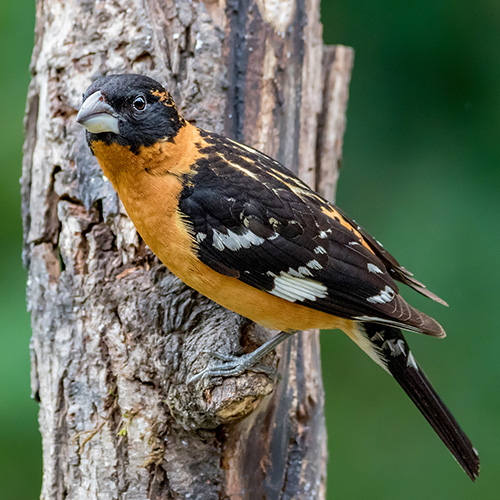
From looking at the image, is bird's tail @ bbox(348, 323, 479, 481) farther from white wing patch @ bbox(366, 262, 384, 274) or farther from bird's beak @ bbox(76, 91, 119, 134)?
bird's beak @ bbox(76, 91, 119, 134)

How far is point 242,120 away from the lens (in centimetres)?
291

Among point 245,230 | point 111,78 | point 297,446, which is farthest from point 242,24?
point 297,446

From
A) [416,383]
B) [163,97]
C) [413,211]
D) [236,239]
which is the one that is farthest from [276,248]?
[413,211]

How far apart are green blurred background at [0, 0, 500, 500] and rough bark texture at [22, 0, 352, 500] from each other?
56 centimetres

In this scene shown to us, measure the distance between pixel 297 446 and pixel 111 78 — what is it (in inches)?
60.2

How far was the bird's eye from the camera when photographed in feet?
7.55

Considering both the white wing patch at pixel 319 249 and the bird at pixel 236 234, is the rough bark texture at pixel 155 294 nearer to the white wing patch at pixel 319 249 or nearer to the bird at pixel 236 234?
the bird at pixel 236 234

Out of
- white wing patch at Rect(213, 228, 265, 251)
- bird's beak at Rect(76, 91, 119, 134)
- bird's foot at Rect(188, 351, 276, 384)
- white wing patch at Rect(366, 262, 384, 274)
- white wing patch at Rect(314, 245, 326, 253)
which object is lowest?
bird's foot at Rect(188, 351, 276, 384)

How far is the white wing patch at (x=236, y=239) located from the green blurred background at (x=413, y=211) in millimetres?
1197

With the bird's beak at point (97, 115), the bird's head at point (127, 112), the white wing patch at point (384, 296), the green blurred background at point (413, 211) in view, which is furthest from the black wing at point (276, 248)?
the green blurred background at point (413, 211)

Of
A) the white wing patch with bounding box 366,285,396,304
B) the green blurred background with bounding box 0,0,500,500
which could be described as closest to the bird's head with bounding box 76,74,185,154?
the white wing patch with bounding box 366,285,396,304

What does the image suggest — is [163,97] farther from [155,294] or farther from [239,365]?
[239,365]

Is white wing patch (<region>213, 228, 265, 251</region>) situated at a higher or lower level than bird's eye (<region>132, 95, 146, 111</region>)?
lower

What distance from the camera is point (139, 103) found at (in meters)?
2.31
